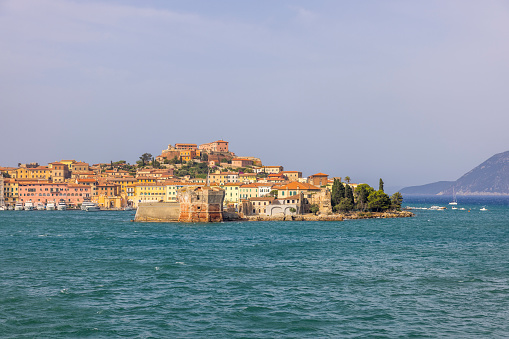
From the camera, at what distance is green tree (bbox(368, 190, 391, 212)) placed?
106 m

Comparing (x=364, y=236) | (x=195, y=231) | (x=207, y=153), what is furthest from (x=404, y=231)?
(x=207, y=153)

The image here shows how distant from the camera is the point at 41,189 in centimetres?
15012

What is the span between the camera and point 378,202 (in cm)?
10650

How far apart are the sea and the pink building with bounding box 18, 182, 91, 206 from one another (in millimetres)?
100441

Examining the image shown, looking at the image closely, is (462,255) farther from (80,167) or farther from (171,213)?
(80,167)

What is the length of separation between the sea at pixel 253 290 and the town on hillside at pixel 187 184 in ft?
159

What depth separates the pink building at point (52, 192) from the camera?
149875mm

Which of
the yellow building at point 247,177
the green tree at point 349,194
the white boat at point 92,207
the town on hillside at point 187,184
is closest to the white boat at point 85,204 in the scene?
the white boat at point 92,207

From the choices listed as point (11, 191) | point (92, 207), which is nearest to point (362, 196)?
point (92, 207)

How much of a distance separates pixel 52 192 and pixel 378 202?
85.8 metres

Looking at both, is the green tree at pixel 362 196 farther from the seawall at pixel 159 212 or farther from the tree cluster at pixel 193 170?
the tree cluster at pixel 193 170

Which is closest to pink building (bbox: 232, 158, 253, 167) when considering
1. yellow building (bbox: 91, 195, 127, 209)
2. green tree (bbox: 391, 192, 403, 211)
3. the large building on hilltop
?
the large building on hilltop

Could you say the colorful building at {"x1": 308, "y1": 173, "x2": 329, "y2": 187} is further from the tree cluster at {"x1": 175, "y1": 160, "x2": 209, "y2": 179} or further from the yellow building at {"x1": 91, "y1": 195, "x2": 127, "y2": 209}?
the yellow building at {"x1": 91, "y1": 195, "x2": 127, "y2": 209}

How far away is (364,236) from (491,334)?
137 feet
